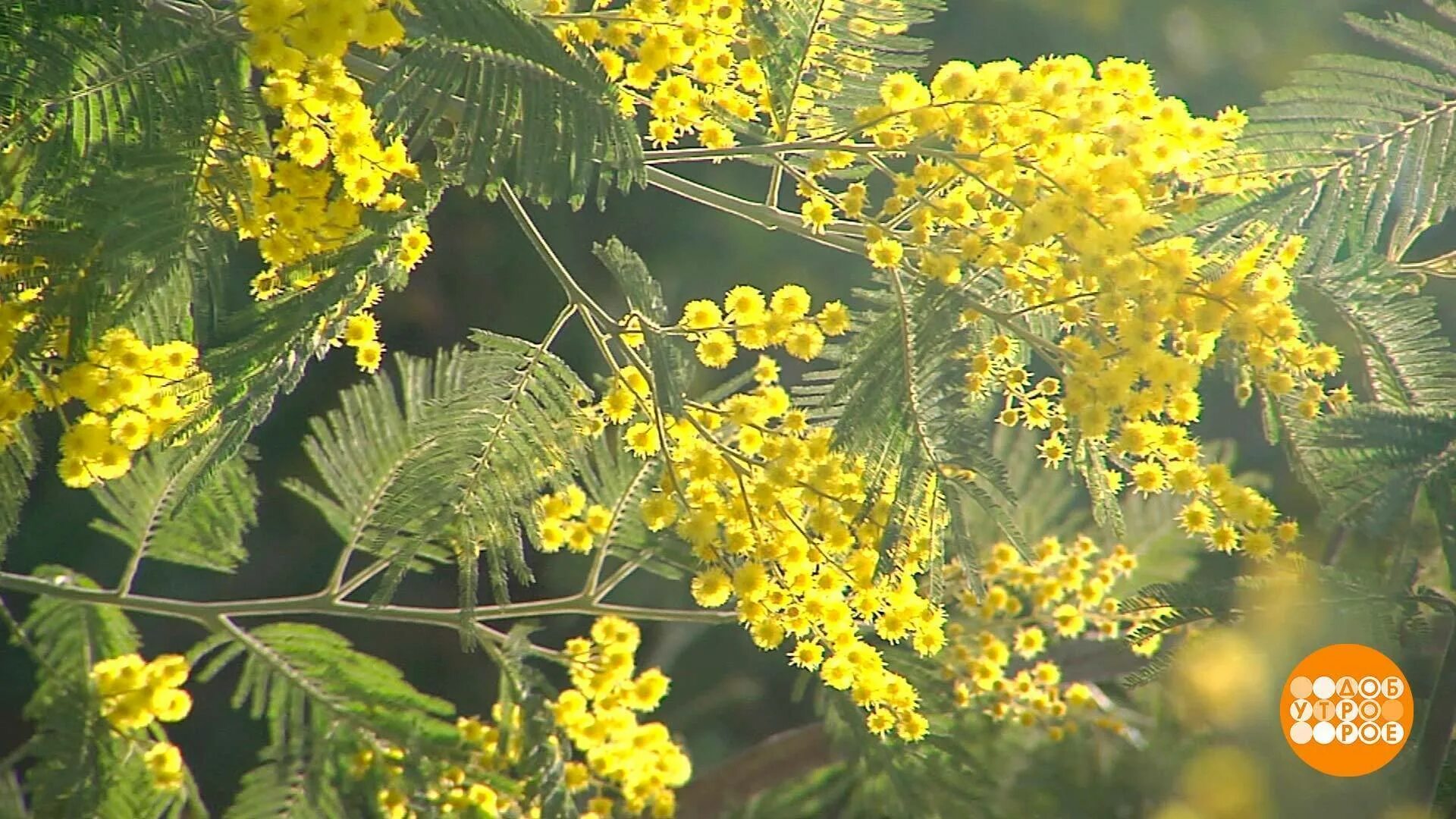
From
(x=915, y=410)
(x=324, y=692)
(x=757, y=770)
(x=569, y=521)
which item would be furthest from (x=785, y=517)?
(x=757, y=770)

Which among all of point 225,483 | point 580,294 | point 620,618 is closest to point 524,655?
point 620,618

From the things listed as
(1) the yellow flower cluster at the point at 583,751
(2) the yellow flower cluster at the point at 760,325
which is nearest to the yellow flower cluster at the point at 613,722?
(1) the yellow flower cluster at the point at 583,751

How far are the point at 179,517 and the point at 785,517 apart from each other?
94 cm

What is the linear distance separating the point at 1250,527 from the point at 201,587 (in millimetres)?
2893

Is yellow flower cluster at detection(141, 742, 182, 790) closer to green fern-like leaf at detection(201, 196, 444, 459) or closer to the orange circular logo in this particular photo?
green fern-like leaf at detection(201, 196, 444, 459)

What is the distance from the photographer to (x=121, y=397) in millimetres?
1095

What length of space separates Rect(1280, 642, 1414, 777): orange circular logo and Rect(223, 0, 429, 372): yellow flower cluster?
1.09m

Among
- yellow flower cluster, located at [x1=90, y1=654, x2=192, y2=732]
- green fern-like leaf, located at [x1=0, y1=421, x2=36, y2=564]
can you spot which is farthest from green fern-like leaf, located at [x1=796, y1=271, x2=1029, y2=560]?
yellow flower cluster, located at [x1=90, y1=654, x2=192, y2=732]

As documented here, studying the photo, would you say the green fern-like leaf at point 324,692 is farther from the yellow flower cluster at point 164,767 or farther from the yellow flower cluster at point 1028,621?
the yellow flower cluster at point 1028,621

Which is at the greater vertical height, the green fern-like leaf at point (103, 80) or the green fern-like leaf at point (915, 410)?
the green fern-like leaf at point (103, 80)

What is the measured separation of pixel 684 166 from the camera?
10.5ft

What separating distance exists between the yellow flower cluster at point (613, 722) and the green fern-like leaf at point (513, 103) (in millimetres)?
867

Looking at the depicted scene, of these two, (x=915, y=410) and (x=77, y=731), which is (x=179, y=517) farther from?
(x=915, y=410)

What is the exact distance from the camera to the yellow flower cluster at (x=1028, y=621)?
1835 millimetres
